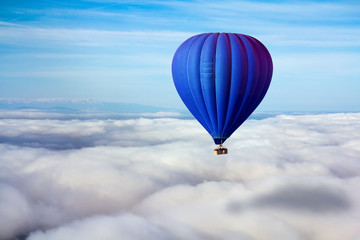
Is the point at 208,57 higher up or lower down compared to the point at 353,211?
higher up

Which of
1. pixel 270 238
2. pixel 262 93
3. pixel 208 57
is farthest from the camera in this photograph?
pixel 270 238

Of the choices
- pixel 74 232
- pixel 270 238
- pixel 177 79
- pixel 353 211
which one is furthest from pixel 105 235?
pixel 177 79

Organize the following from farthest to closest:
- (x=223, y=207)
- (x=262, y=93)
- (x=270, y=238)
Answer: (x=223, y=207) → (x=270, y=238) → (x=262, y=93)

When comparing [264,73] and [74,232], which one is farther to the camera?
[74,232]

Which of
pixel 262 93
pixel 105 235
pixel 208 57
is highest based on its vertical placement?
pixel 208 57

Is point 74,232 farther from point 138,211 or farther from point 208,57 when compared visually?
point 208,57

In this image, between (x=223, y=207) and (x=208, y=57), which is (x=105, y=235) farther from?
(x=208, y=57)

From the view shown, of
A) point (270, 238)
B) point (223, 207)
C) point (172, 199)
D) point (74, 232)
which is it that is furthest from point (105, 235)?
point (270, 238)
